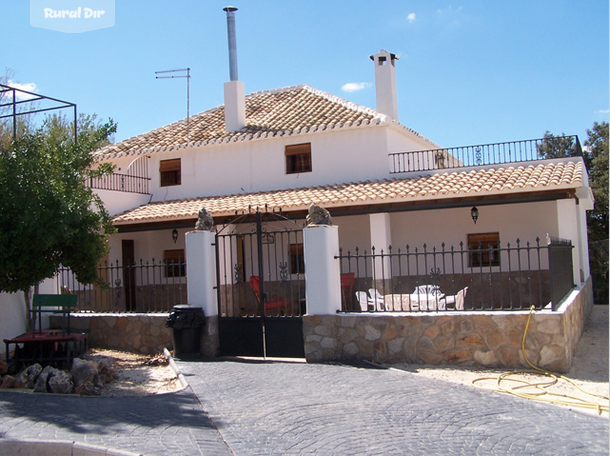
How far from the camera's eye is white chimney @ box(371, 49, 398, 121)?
65.6ft

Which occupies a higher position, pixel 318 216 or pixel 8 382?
pixel 318 216

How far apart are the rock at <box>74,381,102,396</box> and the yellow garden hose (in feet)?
15.8

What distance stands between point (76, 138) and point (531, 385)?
830 cm

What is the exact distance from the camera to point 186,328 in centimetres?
965

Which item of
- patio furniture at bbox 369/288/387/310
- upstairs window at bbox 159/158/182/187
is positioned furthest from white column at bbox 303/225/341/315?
upstairs window at bbox 159/158/182/187

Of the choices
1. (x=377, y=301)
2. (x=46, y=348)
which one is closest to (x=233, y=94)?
(x=377, y=301)

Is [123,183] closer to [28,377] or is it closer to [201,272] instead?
[201,272]

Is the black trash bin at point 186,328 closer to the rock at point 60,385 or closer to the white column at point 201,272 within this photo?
the white column at point 201,272

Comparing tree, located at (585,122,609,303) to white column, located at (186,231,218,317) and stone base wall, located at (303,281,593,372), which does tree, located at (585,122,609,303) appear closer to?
stone base wall, located at (303,281,593,372)

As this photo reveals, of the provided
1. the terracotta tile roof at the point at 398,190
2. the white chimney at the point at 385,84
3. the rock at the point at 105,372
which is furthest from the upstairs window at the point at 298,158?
the rock at the point at 105,372

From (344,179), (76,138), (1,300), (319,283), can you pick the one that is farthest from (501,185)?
(1,300)

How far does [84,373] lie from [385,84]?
15020 mm

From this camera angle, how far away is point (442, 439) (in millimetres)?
5336

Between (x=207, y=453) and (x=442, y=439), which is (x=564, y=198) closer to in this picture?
(x=442, y=439)
